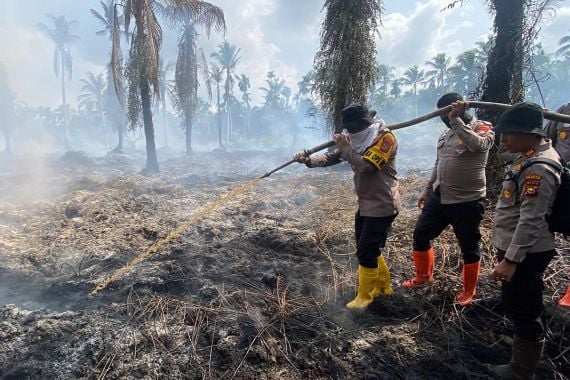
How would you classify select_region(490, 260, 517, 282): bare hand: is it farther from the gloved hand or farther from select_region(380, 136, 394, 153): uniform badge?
the gloved hand

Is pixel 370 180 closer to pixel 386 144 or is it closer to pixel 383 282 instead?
pixel 386 144

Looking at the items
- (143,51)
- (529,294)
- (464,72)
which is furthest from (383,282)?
(464,72)

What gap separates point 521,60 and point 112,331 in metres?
5.92

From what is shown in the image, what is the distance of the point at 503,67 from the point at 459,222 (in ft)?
11.3

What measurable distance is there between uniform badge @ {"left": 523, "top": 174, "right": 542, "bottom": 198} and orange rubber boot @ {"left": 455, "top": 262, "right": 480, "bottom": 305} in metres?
1.06

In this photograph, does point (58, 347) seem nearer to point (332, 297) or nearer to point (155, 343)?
point (155, 343)

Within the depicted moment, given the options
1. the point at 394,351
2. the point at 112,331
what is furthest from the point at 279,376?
the point at 112,331

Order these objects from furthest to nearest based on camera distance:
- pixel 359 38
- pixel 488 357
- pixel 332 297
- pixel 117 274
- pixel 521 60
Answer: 1. pixel 359 38
2. pixel 521 60
3. pixel 117 274
4. pixel 332 297
5. pixel 488 357

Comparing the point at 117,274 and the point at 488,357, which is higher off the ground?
the point at 117,274

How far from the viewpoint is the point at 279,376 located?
1946mm

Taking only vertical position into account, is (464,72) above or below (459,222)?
above

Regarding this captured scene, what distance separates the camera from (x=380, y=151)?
8.05 ft

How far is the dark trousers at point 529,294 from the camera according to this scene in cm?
176

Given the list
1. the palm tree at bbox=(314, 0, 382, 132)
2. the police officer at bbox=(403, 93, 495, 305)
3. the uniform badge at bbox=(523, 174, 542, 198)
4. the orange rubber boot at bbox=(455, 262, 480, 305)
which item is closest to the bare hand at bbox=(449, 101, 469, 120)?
the police officer at bbox=(403, 93, 495, 305)
